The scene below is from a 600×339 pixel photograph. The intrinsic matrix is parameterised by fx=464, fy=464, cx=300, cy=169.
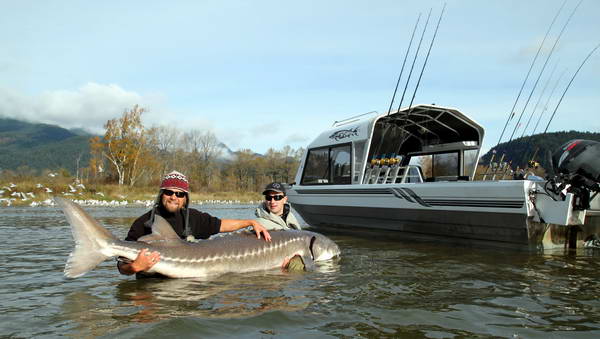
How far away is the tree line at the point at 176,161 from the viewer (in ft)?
164

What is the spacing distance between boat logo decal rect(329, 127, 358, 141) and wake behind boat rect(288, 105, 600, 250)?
3 centimetres

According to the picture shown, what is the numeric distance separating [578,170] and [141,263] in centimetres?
573

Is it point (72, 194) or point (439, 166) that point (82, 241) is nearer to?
point (439, 166)

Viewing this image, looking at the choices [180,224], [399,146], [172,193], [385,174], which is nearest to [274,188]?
[180,224]

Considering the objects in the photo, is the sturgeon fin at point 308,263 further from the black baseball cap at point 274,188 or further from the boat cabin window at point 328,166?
the boat cabin window at point 328,166

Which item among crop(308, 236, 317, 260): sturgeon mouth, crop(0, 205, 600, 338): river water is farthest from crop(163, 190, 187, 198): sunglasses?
crop(308, 236, 317, 260): sturgeon mouth

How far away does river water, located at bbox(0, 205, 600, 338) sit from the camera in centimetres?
333

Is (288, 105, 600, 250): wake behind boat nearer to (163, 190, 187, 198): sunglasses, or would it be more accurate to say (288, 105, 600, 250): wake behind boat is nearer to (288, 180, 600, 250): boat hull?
(288, 180, 600, 250): boat hull

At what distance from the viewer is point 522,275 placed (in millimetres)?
5477

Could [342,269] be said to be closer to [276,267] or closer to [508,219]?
[276,267]

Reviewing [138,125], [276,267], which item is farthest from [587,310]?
[138,125]

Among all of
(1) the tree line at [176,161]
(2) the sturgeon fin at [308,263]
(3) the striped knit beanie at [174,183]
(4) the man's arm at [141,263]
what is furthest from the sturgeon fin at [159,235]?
(1) the tree line at [176,161]

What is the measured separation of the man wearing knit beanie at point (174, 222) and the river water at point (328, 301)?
12.1 inches

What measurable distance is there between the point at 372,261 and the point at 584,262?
9.49ft
